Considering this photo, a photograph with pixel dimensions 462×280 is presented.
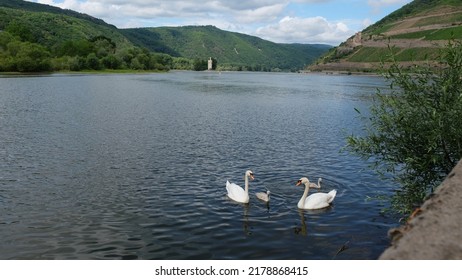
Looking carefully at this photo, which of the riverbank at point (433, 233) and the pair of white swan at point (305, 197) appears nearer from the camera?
the riverbank at point (433, 233)

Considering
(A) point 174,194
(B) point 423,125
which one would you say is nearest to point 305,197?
(B) point 423,125

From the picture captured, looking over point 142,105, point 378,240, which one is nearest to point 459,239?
point 378,240

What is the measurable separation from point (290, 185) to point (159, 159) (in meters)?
10.8

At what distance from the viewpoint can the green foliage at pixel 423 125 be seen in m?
17.6

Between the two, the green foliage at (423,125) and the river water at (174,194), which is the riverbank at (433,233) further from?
the green foliage at (423,125)

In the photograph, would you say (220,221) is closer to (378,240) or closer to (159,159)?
(378,240)

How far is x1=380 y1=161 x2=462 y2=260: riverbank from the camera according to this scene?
303 inches

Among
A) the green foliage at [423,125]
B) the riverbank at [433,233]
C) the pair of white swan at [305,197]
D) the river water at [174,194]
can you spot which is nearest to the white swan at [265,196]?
the pair of white swan at [305,197]

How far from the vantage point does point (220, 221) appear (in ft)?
62.1

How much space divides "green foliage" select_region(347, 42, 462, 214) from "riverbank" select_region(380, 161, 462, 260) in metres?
8.31

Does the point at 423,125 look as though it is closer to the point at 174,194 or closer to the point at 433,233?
the point at 433,233

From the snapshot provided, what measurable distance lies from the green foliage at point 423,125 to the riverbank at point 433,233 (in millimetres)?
8307
